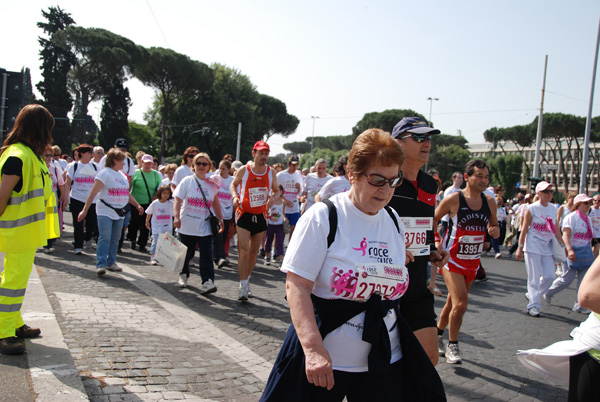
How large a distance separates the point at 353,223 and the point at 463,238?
317cm

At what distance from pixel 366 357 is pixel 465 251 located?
10.3 feet

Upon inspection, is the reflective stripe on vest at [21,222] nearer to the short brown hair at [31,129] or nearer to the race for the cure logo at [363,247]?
the short brown hair at [31,129]

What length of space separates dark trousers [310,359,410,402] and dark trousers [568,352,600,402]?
Answer: 819 millimetres

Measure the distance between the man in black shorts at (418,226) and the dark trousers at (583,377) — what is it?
107 cm

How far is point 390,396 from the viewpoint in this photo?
217 centimetres

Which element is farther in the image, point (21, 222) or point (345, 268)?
point (21, 222)

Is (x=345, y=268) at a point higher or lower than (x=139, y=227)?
higher

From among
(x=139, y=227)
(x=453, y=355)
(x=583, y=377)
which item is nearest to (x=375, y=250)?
(x=583, y=377)

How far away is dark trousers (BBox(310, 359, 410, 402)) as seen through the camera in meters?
2.16

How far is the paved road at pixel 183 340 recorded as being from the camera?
3648 mm

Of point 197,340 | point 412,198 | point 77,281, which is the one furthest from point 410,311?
point 77,281

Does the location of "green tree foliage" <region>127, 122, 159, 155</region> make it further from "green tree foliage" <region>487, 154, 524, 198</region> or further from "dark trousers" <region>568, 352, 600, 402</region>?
"dark trousers" <region>568, 352, 600, 402</region>

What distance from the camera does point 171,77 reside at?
2126 inches

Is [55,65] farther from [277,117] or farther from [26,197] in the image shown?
[26,197]
